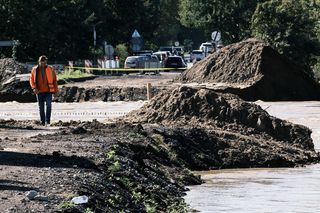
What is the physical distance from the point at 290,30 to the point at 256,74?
8.55m

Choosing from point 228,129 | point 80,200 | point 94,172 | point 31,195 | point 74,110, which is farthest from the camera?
point 74,110

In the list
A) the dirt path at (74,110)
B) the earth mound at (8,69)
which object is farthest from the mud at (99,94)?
the earth mound at (8,69)

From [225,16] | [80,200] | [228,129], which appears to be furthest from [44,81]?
[225,16]

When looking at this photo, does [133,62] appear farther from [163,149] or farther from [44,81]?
[163,149]

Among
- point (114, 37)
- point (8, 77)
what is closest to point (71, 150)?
point (8, 77)

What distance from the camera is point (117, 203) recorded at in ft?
45.4

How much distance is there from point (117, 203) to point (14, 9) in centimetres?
6026

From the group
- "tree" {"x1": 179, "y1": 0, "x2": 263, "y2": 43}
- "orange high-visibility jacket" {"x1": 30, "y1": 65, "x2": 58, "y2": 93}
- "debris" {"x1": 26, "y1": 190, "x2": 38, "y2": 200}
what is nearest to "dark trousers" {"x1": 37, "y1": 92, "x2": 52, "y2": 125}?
"orange high-visibility jacket" {"x1": 30, "y1": 65, "x2": 58, "y2": 93}

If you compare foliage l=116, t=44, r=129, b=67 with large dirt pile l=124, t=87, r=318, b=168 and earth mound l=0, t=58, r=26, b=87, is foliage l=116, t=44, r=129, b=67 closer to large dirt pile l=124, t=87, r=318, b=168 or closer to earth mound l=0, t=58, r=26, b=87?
earth mound l=0, t=58, r=26, b=87

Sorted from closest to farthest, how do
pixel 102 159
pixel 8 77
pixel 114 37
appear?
1. pixel 102 159
2. pixel 8 77
3. pixel 114 37

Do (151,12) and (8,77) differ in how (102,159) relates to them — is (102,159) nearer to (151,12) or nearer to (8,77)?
(8,77)

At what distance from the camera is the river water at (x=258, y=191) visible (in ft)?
55.2

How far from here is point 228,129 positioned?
84.2ft

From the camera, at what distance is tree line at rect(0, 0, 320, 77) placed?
180ft
